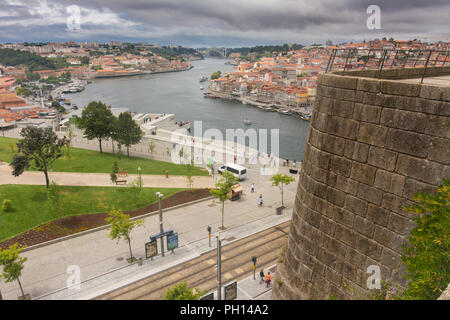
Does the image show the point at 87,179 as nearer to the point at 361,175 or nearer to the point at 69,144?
the point at 69,144

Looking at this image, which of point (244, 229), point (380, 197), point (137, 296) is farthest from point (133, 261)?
point (380, 197)

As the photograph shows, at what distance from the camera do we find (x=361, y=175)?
19.6 feet

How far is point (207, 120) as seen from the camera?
80.9 metres

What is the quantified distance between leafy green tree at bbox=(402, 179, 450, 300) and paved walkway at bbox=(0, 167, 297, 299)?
14025 millimetres

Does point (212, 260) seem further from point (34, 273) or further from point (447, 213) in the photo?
point (447, 213)

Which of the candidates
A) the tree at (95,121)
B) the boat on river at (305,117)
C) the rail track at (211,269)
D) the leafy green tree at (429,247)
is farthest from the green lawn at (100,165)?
the boat on river at (305,117)

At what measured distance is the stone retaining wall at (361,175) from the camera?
16.9 feet

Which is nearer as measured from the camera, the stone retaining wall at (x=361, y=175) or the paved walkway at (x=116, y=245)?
the stone retaining wall at (x=361, y=175)

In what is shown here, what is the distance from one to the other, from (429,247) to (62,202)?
884 inches

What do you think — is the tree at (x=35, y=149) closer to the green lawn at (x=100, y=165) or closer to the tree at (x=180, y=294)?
the green lawn at (x=100, y=165)

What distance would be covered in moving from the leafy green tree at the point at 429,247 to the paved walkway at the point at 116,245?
14025 millimetres

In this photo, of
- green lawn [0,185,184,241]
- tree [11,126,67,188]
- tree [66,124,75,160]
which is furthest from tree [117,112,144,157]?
green lawn [0,185,184,241]

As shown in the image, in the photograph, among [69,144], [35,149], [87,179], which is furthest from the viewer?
[69,144]

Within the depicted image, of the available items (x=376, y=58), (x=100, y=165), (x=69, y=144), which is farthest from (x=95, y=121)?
(x=376, y=58)
